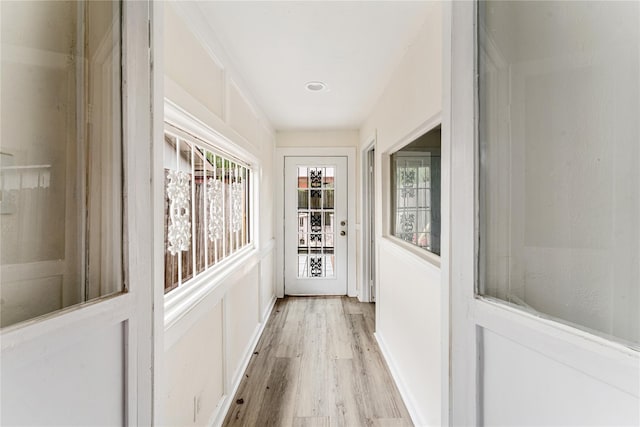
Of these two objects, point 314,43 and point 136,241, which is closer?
point 136,241

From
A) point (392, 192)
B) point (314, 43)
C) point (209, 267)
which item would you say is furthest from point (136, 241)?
point (392, 192)

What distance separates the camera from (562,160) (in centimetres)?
65

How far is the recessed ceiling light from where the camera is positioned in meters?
2.38

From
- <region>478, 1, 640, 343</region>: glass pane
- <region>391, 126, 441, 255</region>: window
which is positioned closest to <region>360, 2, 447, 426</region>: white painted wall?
<region>391, 126, 441, 255</region>: window

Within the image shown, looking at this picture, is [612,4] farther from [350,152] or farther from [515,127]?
[350,152]

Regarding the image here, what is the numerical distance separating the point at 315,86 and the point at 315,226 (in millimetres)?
2030

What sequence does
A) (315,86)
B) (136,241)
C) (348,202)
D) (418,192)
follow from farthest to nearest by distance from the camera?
1. (348,202)
2. (315,86)
3. (418,192)
4. (136,241)

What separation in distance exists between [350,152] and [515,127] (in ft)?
10.7

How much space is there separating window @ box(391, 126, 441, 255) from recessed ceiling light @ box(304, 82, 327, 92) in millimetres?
811

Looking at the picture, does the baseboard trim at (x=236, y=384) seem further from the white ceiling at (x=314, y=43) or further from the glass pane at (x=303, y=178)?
the white ceiling at (x=314, y=43)

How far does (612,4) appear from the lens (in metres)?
0.59

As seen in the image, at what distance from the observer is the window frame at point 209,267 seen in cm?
127

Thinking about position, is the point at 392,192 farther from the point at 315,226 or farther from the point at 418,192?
the point at 315,226

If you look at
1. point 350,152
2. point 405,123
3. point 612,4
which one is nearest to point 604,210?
point 612,4
